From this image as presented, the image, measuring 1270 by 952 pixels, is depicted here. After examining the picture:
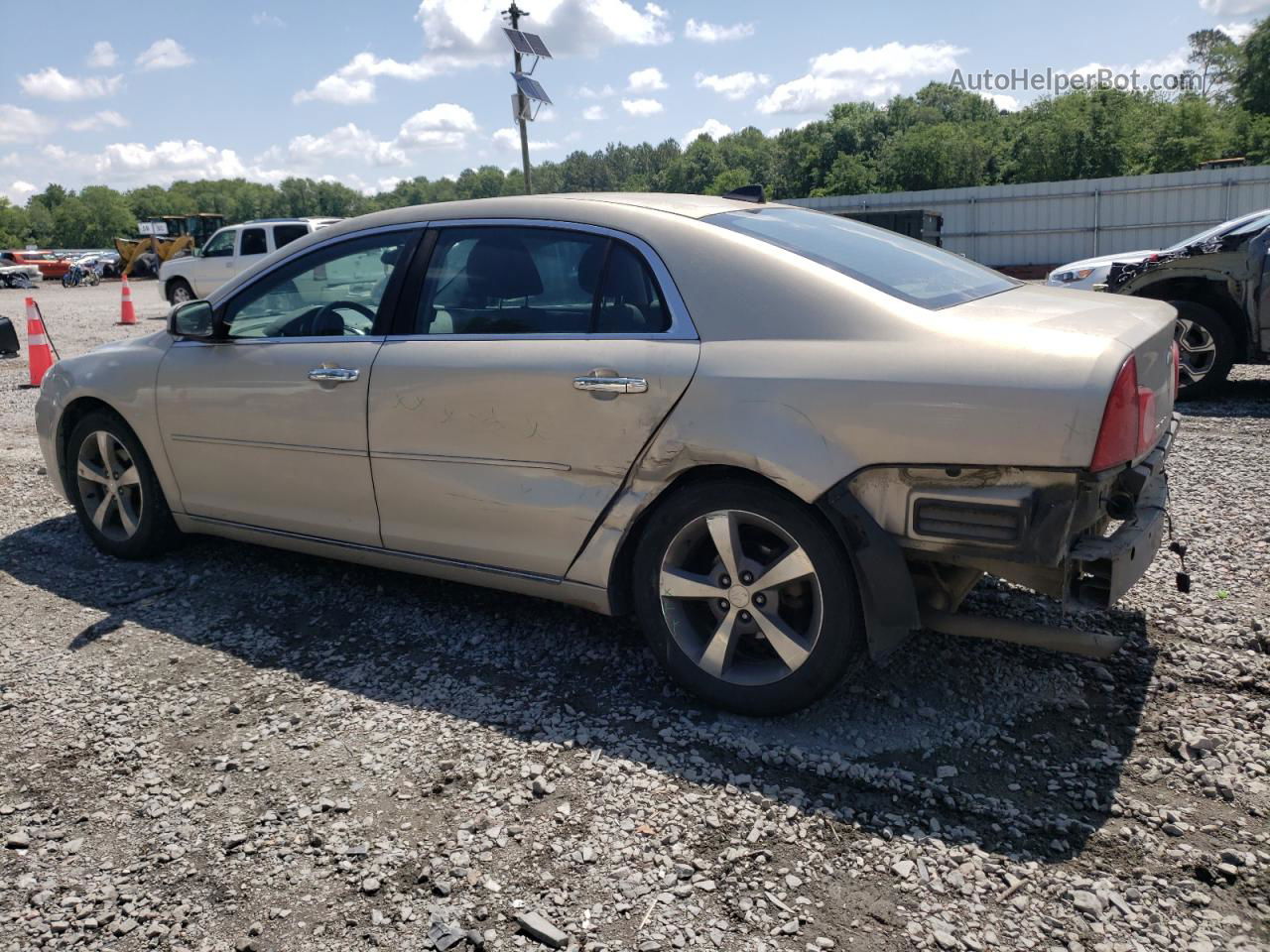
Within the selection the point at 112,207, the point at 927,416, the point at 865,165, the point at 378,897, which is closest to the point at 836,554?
the point at 927,416

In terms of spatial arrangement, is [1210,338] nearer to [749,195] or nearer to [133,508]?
[749,195]

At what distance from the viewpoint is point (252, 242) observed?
68.7ft

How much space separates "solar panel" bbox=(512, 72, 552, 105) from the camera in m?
17.1

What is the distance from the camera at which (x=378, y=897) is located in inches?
101

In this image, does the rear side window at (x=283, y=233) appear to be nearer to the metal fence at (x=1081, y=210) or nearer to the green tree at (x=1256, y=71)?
the metal fence at (x=1081, y=210)

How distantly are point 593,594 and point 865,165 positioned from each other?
70.1m

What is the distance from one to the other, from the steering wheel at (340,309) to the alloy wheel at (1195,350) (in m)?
6.68

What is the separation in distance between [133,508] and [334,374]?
172cm

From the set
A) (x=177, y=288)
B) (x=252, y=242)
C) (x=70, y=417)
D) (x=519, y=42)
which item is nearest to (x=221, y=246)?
(x=252, y=242)

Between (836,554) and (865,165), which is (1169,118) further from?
(836,554)

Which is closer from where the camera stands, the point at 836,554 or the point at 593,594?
the point at 836,554

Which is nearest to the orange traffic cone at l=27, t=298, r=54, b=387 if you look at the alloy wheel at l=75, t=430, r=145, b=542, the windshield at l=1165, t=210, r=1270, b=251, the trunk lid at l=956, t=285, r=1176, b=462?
the alloy wheel at l=75, t=430, r=145, b=542

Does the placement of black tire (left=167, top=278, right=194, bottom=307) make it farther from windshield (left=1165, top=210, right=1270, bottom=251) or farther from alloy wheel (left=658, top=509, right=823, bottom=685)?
alloy wheel (left=658, top=509, right=823, bottom=685)

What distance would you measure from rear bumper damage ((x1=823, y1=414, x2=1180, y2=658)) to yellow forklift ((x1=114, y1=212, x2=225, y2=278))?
43.7m
